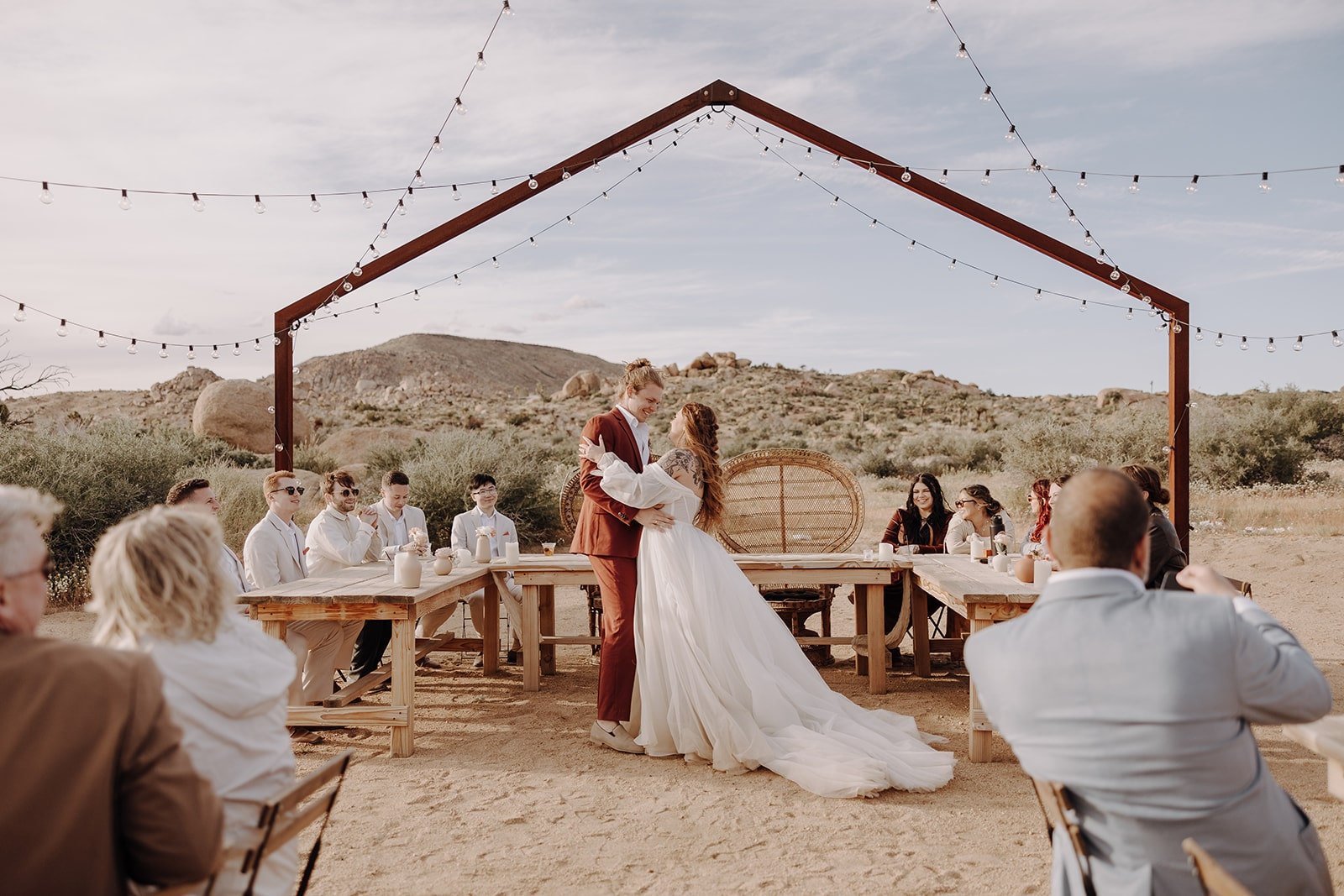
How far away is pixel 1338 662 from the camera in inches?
273

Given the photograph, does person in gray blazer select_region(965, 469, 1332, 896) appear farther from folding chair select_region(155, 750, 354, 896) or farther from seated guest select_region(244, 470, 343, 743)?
seated guest select_region(244, 470, 343, 743)

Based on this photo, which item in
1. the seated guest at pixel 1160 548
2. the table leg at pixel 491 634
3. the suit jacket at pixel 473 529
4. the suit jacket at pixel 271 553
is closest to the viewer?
the seated guest at pixel 1160 548

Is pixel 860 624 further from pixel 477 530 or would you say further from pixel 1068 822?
pixel 1068 822

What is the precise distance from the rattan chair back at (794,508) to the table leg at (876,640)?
Answer: 4.99ft

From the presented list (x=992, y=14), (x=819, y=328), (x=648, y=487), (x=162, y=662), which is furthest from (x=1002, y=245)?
(x=819, y=328)

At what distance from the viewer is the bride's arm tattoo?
5.12m

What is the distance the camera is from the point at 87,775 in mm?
1549

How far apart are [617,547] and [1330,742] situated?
3.41 meters

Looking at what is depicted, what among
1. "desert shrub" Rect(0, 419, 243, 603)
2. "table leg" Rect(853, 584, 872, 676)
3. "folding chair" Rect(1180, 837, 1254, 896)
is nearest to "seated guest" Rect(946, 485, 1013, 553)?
"table leg" Rect(853, 584, 872, 676)

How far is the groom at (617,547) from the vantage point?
17.0 feet

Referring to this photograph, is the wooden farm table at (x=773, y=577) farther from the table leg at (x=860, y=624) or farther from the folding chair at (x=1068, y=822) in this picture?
the folding chair at (x=1068, y=822)

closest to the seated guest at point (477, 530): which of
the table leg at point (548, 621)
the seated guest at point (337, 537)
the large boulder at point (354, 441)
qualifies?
the table leg at point (548, 621)

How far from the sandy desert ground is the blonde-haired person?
156 centimetres

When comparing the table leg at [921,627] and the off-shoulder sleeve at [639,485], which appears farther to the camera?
the table leg at [921,627]
